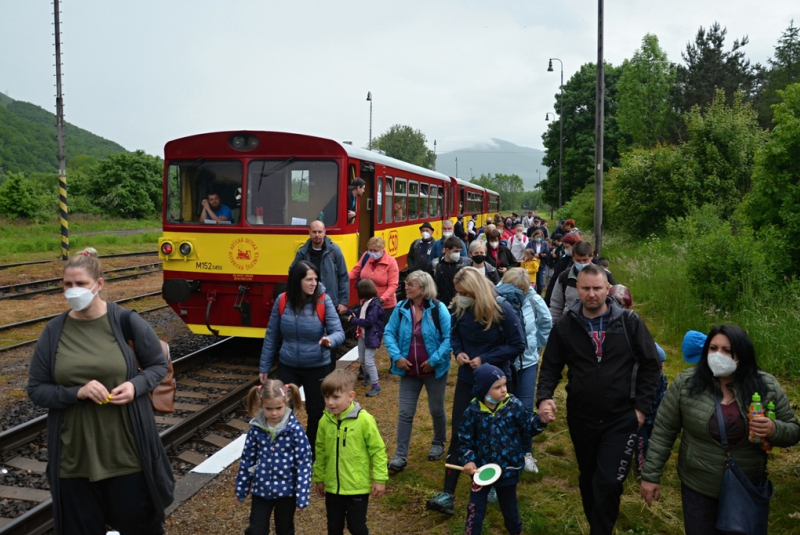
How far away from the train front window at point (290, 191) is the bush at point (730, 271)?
6438mm

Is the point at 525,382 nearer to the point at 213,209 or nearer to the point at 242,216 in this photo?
the point at 242,216

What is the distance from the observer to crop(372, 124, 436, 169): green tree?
278 feet

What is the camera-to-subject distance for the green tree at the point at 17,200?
3816cm

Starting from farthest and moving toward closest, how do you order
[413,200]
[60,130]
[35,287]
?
[60,130] → [35,287] → [413,200]

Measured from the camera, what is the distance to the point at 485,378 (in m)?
4.18

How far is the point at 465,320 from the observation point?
498 cm

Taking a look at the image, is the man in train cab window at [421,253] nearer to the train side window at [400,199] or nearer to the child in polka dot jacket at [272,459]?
the train side window at [400,199]

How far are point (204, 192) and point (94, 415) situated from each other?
5988mm

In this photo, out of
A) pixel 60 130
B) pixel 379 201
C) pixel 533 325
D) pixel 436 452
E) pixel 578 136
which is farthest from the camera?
pixel 578 136

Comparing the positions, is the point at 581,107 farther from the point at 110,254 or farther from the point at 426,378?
the point at 426,378

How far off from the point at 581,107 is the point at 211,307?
49.2 m

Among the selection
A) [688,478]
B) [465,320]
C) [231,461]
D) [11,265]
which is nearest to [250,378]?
[231,461]

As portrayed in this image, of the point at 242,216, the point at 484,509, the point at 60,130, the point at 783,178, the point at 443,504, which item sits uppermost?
the point at 60,130

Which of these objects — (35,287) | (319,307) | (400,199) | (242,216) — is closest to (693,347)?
(319,307)
